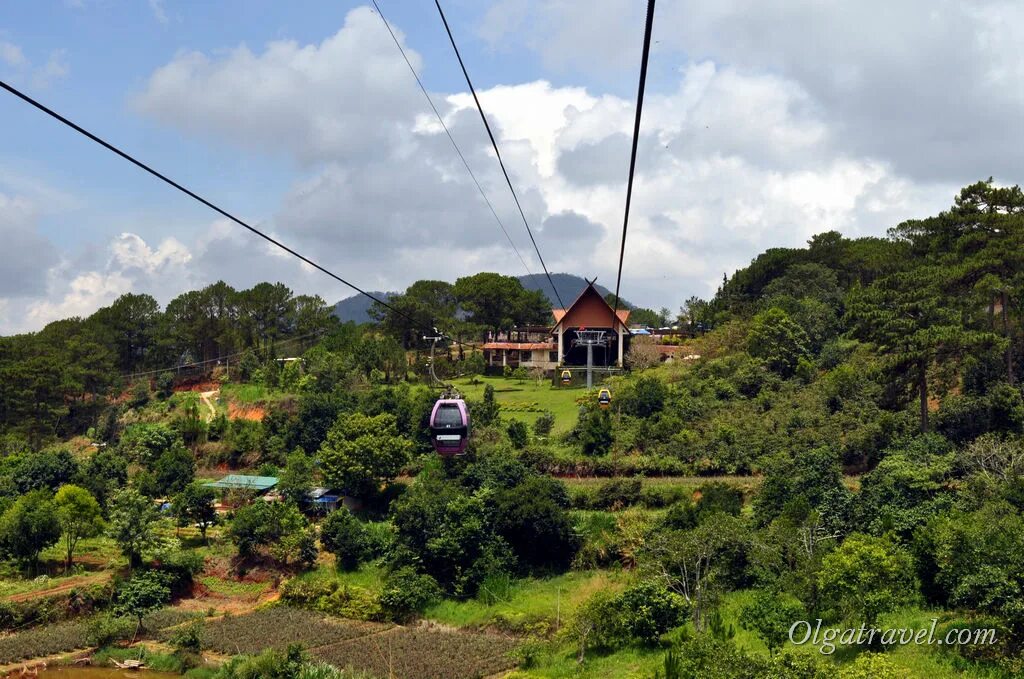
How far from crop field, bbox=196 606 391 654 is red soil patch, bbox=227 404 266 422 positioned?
19.7m

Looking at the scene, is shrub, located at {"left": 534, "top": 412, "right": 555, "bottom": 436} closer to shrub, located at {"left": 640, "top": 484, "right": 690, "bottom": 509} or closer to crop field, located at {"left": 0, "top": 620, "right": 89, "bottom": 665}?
shrub, located at {"left": 640, "top": 484, "right": 690, "bottom": 509}

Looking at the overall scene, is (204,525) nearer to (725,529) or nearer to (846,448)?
(725,529)

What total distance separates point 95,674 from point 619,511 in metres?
18.0

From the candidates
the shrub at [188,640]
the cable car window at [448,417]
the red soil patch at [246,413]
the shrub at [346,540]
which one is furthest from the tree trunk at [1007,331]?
the red soil patch at [246,413]

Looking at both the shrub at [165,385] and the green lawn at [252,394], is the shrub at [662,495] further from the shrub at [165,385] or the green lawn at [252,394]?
the shrub at [165,385]

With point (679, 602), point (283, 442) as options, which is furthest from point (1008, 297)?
point (283, 442)

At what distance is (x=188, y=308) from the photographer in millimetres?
59438

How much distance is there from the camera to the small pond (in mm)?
22625

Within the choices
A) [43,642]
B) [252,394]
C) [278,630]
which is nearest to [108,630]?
[43,642]

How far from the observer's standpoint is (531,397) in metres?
46.0

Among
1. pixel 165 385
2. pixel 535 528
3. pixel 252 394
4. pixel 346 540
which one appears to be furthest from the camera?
pixel 165 385

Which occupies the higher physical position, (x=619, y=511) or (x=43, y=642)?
(x=619, y=511)

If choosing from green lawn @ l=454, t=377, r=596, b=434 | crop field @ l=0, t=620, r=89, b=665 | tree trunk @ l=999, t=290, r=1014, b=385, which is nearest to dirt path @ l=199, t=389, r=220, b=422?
green lawn @ l=454, t=377, r=596, b=434

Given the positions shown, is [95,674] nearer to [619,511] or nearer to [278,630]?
[278,630]
